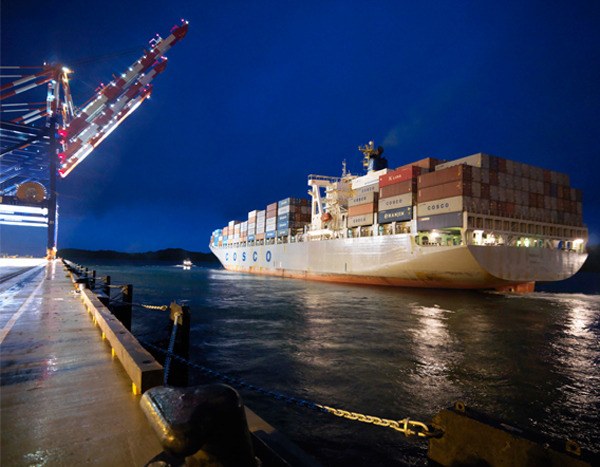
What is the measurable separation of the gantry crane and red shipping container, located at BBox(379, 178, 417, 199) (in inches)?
1122

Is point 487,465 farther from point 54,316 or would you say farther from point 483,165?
point 483,165

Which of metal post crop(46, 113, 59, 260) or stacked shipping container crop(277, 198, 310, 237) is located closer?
metal post crop(46, 113, 59, 260)

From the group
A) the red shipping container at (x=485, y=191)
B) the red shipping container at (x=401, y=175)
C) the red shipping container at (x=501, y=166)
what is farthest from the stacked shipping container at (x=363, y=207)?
the red shipping container at (x=501, y=166)

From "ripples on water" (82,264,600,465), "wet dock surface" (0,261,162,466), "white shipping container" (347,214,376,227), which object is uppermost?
"white shipping container" (347,214,376,227)

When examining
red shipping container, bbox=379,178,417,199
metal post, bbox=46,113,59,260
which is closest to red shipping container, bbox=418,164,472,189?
red shipping container, bbox=379,178,417,199

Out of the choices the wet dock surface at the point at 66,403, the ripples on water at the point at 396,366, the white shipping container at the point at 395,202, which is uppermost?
the white shipping container at the point at 395,202

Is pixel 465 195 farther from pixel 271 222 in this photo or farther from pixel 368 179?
pixel 271 222

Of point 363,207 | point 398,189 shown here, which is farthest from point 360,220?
point 398,189

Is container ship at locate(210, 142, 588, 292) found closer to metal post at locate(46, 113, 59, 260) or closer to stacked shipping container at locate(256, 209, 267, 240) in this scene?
stacked shipping container at locate(256, 209, 267, 240)

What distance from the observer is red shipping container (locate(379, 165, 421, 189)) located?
94.9 feet

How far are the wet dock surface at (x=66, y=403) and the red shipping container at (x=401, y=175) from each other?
2818 centimetres

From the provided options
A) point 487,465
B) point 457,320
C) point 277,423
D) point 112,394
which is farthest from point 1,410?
point 457,320

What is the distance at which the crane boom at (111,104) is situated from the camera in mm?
32000

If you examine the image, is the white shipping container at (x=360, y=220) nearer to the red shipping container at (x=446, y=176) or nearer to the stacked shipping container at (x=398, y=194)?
the stacked shipping container at (x=398, y=194)
